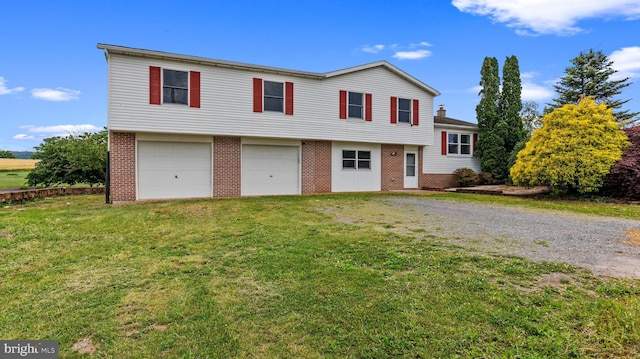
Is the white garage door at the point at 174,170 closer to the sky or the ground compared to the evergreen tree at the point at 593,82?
closer to the ground

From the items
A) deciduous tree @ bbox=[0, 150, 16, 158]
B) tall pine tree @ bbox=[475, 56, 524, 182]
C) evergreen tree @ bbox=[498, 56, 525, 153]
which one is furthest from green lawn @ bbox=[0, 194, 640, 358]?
deciduous tree @ bbox=[0, 150, 16, 158]

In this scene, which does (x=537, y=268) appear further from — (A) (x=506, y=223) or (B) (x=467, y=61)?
(B) (x=467, y=61)

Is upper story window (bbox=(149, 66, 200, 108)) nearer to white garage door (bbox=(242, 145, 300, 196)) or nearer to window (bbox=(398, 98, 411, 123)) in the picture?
white garage door (bbox=(242, 145, 300, 196))

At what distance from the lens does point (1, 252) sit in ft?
17.5

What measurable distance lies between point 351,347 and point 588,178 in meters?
13.7

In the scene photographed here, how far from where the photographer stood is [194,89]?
1293cm

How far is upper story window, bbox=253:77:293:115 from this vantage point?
14.0 meters

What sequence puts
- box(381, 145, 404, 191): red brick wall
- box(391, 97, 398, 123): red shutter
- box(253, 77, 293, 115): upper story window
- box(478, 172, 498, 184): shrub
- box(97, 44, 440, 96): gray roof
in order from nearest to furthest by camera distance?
box(97, 44, 440, 96): gray roof → box(253, 77, 293, 115): upper story window → box(391, 97, 398, 123): red shutter → box(381, 145, 404, 191): red brick wall → box(478, 172, 498, 184): shrub

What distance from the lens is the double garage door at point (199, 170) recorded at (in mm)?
12945

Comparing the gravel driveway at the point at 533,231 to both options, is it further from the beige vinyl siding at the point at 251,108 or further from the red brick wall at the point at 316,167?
the beige vinyl siding at the point at 251,108

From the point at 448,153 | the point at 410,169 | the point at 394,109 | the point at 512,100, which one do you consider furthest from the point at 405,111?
the point at 512,100

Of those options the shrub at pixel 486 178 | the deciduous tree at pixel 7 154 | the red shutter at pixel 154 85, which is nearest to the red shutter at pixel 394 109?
the shrub at pixel 486 178

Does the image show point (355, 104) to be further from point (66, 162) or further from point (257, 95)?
point (66, 162)

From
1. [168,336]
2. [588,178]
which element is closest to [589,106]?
[588,178]
